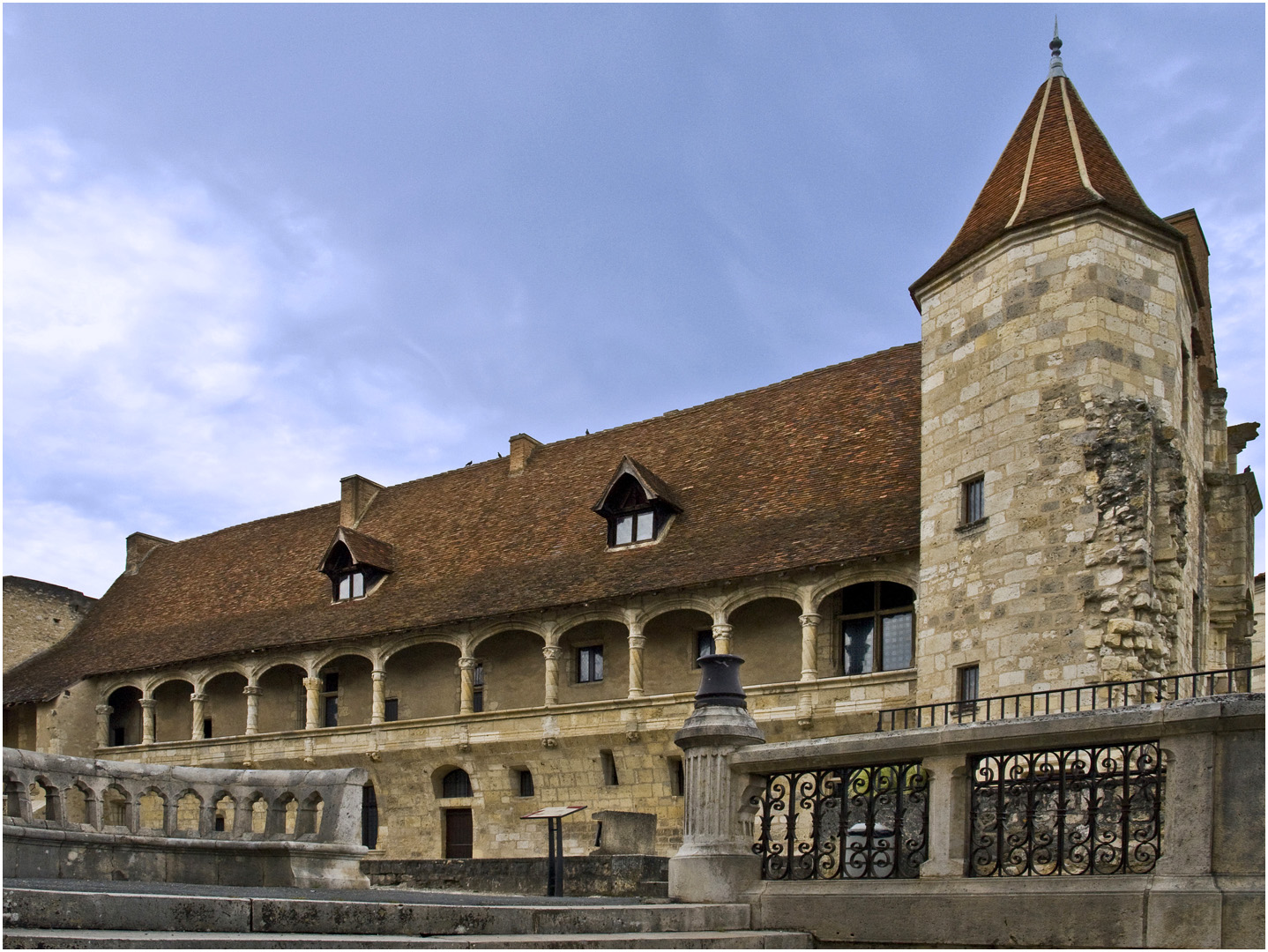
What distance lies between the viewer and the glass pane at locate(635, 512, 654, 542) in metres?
25.1

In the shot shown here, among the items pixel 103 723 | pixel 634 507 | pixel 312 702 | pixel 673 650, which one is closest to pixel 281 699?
pixel 312 702

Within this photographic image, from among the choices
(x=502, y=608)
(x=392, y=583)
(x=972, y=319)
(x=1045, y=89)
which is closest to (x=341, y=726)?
(x=392, y=583)

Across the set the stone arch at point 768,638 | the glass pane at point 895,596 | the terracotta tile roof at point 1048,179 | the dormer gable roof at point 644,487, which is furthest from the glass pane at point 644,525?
the terracotta tile roof at point 1048,179

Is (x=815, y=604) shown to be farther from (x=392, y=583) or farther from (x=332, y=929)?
(x=332, y=929)

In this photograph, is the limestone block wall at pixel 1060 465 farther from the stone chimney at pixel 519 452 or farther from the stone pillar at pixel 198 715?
the stone pillar at pixel 198 715

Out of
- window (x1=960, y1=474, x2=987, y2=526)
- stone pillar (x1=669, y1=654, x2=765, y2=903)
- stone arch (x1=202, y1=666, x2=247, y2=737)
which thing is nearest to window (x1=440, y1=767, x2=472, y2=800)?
stone arch (x1=202, y1=666, x2=247, y2=737)

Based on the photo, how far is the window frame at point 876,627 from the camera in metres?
21.2

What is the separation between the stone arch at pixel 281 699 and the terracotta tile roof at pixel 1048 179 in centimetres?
1675

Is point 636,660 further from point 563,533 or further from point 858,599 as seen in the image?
point 858,599

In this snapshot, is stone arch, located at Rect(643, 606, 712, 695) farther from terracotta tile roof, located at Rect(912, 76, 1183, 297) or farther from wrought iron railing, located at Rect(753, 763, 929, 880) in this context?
wrought iron railing, located at Rect(753, 763, 929, 880)

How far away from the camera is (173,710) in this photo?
31.9 meters

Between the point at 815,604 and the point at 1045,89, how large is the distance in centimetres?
861

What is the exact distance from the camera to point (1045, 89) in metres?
20.8

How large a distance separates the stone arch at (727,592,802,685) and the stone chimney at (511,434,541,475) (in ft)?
30.1
